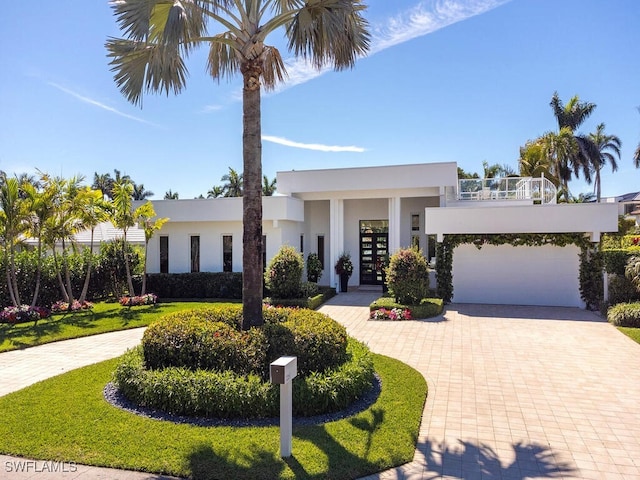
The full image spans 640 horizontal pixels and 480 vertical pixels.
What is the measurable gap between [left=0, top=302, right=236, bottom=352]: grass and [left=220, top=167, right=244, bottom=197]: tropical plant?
38.1m

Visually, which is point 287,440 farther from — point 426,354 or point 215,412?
point 426,354

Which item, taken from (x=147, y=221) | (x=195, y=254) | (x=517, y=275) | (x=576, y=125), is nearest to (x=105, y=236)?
(x=195, y=254)

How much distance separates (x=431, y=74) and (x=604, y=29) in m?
4.73

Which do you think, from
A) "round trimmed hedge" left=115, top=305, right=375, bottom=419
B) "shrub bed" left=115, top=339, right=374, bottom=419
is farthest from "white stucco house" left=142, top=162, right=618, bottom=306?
"shrub bed" left=115, top=339, right=374, bottom=419

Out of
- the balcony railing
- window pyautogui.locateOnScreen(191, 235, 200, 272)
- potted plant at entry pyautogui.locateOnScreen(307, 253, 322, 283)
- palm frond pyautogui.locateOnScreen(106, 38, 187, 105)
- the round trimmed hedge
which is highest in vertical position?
palm frond pyautogui.locateOnScreen(106, 38, 187, 105)

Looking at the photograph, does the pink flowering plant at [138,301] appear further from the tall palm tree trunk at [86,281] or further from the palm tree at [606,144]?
the palm tree at [606,144]

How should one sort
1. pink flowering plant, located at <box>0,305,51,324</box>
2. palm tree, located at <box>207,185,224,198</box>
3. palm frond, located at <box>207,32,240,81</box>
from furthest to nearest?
palm tree, located at <box>207,185,224,198</box>, pink flowering plant, located at <box>0,305,51,324</box>, palm frond, located at <box>207,32,240,81</box>

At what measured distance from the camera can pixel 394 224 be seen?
17875 millimetres

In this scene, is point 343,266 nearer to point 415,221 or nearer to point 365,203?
point 365,203

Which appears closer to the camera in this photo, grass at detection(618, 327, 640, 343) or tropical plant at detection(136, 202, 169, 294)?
grass at detection(618, 327, 640, 343)

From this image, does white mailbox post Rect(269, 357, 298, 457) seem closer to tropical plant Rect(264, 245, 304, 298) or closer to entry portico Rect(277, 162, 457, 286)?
tropical plant Rect(264, 245, 304, 298)

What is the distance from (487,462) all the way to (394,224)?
44.2 feet

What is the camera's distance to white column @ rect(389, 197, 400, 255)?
17666 millimetres

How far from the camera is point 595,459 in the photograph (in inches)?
193
